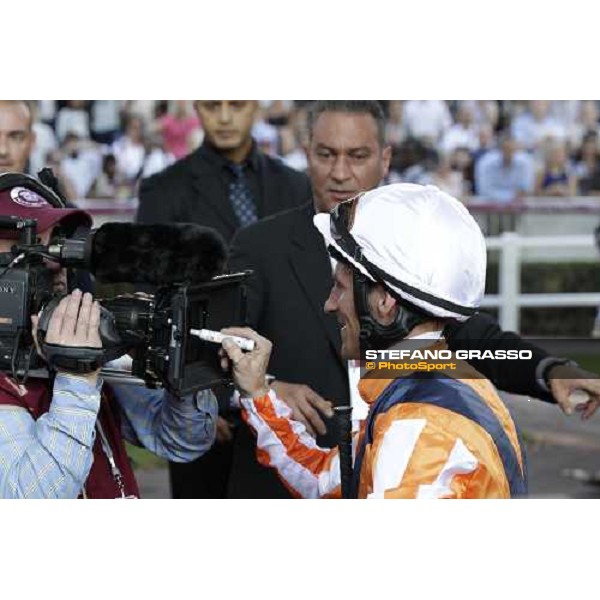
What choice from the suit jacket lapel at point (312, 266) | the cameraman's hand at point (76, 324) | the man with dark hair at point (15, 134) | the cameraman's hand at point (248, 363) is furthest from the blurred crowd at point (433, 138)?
the cameraman's hand at point (76, 324)

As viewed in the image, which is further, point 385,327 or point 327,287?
point 327,287

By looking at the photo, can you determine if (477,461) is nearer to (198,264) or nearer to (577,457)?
(198,264)

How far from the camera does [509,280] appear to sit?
298cm

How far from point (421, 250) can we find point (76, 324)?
1.91ft

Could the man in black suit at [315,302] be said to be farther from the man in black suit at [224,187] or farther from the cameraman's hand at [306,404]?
the man in black suit at [224,187]

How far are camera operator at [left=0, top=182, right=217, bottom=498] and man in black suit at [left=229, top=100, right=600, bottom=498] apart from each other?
364 mm

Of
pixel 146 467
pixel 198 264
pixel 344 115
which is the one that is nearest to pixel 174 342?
pixel 198 264

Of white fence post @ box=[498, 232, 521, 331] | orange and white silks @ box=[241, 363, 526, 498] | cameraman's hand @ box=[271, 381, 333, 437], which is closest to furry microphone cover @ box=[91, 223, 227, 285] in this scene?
orange and white silks @ box=[241, 363, 526, 498]

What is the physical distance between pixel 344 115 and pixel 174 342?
3.14 feet

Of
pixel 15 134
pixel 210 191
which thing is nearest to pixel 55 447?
pixel 15 134

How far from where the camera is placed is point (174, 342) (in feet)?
7.27

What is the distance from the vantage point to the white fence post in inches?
114

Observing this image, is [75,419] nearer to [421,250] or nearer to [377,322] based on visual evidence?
[377,322]
